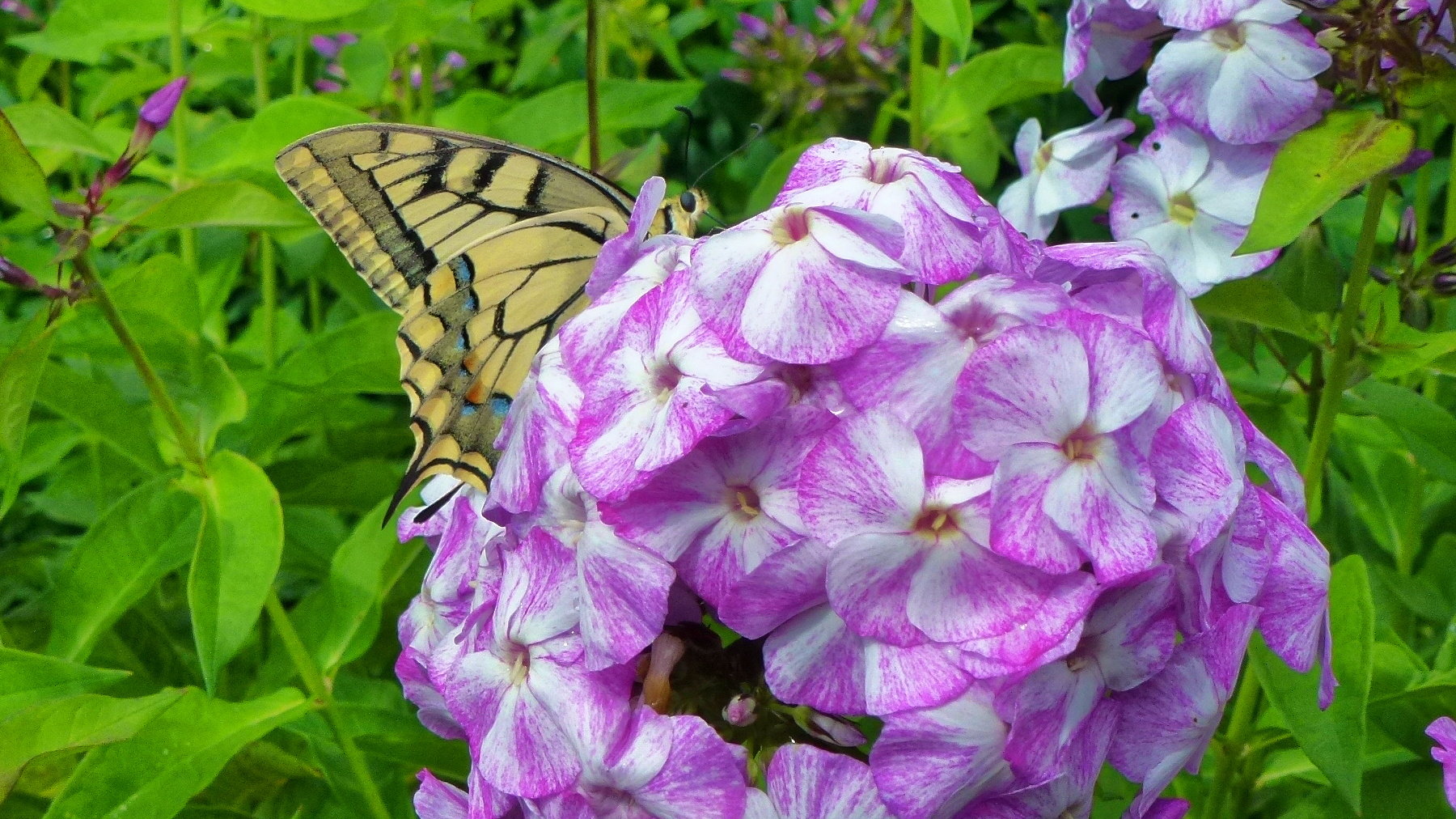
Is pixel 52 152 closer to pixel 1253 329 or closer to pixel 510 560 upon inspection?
pixel 510 560

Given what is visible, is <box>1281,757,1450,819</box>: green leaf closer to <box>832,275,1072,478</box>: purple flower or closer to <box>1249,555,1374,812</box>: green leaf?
<box>1249,555,1374,812</box>: green leaf

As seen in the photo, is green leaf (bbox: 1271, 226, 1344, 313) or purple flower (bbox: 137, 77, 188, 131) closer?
green leaf (bbox: 1271, 226, 1344, 313)

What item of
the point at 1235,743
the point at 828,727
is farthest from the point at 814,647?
the point at 1235,743

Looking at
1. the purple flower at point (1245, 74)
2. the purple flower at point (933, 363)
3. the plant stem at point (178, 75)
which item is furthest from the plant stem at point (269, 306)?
the purple flower at point (933, 363)

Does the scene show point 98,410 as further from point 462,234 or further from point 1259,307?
point 1259,307

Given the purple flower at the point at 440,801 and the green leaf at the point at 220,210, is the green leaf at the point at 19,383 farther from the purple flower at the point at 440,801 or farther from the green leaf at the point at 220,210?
the purple flower at the point at 440,801

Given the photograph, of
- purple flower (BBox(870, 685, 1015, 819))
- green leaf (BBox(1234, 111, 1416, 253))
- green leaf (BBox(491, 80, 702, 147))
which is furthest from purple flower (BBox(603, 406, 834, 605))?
green leaf (BBox(491, 80, 702, 147))

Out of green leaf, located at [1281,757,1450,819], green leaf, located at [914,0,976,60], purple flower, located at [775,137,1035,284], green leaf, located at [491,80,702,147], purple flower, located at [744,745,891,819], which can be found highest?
purple flower, located at [775,137,1035,284]
